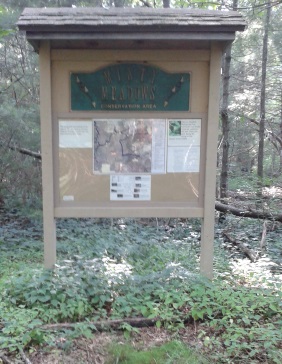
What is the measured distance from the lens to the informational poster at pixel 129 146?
412cm

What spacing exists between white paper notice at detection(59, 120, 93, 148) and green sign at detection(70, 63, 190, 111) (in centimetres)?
17

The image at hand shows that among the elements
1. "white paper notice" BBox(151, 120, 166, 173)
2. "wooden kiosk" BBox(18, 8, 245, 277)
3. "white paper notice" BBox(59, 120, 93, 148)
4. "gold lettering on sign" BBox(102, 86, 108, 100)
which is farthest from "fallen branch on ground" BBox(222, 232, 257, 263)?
"gold lettering on sign" BBox(102, 86, 108, 100)

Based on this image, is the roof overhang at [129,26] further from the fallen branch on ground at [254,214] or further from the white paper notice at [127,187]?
the fallen branch on ground at [254,214]

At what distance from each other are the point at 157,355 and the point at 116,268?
4.72 ft

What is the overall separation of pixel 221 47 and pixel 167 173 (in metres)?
1.56

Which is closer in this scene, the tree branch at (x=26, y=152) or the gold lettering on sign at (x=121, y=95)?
the gold lettering on sign at (x=121, y=95)

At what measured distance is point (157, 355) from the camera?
299 centimetres

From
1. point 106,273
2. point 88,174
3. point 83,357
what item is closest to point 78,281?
point 106,273

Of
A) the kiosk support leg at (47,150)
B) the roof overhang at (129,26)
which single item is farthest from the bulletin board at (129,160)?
the roof overhang at (129,26)

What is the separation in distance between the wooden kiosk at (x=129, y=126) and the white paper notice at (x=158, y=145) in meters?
0.01

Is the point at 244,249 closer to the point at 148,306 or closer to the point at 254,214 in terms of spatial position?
the point at 254,214

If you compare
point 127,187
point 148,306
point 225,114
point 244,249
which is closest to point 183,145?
point 127,187

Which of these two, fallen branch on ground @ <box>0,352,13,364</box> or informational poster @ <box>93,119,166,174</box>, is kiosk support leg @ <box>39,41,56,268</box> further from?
fallen branch on ground @ <box>0,352,13,364</box>

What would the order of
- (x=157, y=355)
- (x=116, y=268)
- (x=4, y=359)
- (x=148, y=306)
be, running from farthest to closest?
(x=116, y=268) < (x=148, y=306) < (x=157, y=355) < (x=4, y=359)
